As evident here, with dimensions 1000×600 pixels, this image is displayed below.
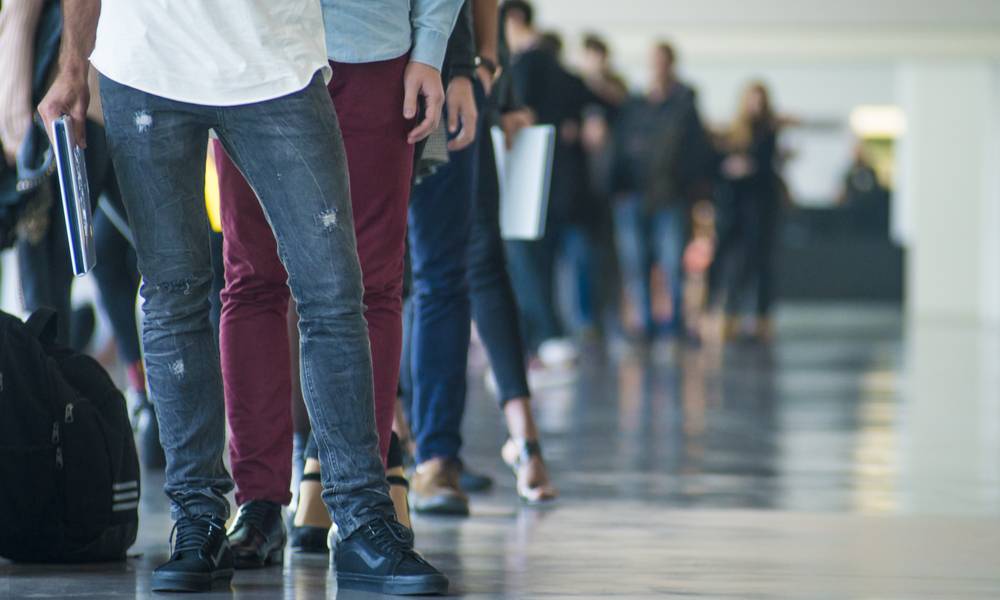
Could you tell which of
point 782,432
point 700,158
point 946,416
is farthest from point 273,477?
point 700,158

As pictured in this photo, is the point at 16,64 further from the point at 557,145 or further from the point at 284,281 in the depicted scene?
the point at 557,145

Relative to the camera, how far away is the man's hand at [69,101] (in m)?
2.12

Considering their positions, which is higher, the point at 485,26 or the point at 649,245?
the point at 485,26

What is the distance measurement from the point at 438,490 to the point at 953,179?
12.6 metres

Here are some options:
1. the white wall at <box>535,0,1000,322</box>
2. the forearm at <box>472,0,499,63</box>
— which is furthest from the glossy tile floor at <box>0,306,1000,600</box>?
the white wall at <box>535,0,1000,322</box>

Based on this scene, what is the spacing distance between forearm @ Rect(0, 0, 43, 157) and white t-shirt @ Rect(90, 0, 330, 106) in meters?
1.04

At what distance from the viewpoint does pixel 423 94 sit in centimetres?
232

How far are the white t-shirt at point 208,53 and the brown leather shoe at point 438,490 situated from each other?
1.17 m

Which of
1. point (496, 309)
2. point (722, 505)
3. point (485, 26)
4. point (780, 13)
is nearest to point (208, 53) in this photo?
point (485, 26)

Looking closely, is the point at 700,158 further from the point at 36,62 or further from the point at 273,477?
the point at 273,477

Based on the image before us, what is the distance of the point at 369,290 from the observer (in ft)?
7.77

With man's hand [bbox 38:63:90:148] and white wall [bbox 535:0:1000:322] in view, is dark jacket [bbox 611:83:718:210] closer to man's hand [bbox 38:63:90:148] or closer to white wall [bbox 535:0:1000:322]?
white wall [bbox 535:0:1000:322]

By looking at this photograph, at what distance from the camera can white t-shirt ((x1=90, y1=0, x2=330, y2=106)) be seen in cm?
204

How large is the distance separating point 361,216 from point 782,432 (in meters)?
2.71
